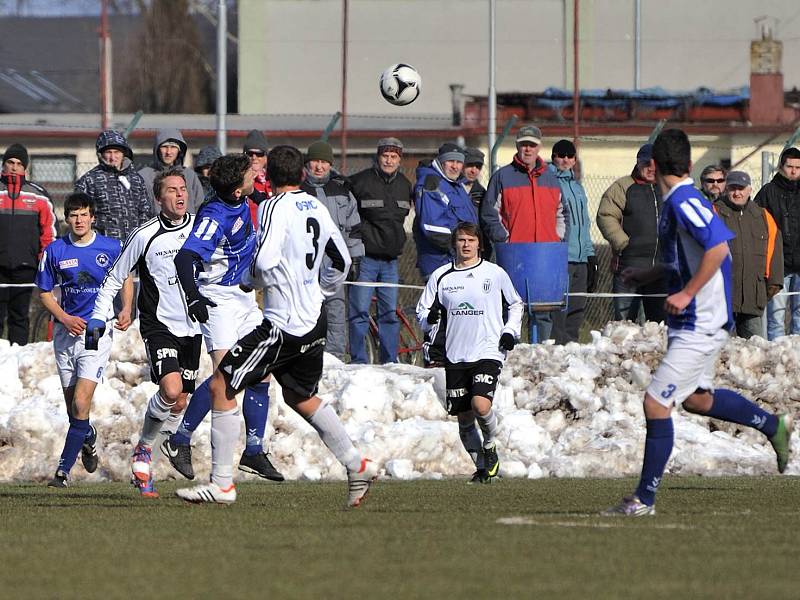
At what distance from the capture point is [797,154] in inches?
619

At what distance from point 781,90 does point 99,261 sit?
27.4m

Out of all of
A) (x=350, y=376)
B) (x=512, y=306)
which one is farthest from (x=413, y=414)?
(x=512, y=306)

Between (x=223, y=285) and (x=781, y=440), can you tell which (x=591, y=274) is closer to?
(x=223, y=285)

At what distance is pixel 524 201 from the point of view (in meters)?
15.0

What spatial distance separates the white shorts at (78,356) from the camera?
11.3 m

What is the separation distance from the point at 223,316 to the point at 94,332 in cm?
84

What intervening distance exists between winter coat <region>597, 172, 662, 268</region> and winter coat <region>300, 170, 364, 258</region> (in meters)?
2.30

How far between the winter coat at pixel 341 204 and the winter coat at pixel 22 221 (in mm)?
2530

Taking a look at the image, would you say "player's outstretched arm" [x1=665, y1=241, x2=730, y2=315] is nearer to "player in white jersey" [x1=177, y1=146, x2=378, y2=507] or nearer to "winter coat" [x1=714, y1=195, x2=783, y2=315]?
"player in white jersey" [x1=177, y1=146, x2=378, y2=507]

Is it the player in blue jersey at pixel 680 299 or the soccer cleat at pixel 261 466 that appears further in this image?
the soccer cleat at pixel 261 466

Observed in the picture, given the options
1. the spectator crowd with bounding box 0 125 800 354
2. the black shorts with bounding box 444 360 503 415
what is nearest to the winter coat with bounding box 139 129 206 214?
the spectator crowd with bounding box 0 125 800 354

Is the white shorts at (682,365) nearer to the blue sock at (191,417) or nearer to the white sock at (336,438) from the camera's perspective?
the white sock at (336,438)

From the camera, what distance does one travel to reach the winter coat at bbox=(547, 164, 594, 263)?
1553 cm

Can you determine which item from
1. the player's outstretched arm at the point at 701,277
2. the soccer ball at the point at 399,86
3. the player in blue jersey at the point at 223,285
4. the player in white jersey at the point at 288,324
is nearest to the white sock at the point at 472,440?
the player in blue jersey at the point at 223,285
